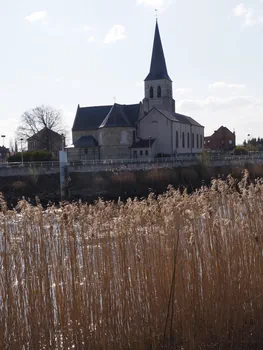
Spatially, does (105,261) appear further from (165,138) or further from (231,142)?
(231,142)

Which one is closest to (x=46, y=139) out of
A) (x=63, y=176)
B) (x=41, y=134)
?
(x=41, y=134)

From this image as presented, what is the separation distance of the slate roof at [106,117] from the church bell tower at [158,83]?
5.39 metres

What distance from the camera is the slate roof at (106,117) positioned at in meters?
63.4

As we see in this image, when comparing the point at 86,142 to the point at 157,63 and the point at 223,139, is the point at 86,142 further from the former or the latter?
the point at 223,139

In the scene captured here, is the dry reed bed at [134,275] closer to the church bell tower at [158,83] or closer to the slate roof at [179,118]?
the slate roof at [179,118]

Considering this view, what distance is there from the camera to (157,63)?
233 ft

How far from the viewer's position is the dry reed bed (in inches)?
234

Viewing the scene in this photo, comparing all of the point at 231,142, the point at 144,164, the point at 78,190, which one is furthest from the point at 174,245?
the point at 231,142

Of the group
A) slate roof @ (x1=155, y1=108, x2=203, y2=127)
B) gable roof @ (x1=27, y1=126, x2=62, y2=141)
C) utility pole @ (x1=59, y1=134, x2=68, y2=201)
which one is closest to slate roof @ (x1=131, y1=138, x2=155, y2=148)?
slate roof @ (x1=155, y1=108, x2=203, y2=127)

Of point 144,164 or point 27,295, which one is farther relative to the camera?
point 144,164

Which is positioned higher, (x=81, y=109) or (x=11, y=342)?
(x=81, y=109)

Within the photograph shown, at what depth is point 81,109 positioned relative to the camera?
70.3 metres

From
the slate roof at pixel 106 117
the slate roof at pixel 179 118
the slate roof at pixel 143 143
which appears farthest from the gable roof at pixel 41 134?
the slate roof at pixel 179 118

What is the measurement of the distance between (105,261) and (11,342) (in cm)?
151
